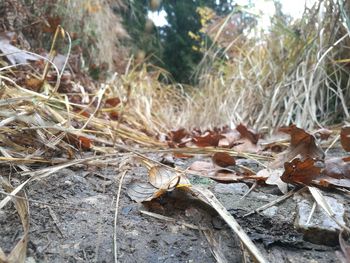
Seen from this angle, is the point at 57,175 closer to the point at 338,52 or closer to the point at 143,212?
the point at 143,212

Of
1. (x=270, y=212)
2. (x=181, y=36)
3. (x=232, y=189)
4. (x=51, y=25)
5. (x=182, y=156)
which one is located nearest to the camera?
(x=270, y=212)

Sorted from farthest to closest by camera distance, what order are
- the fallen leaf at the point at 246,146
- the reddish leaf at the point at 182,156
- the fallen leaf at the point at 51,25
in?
the fallen leaf at the point at 51,25
the fallen leaf at the point at 246,146
the reddish leaf at the point at 182,156

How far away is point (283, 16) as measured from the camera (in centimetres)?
201

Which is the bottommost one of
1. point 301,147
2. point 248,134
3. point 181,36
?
point 248,134

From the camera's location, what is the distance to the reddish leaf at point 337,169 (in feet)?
2.24

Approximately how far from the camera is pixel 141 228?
1.69 ft

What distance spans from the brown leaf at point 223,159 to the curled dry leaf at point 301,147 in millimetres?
98

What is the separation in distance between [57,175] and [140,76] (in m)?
1.97

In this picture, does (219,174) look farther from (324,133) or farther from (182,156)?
(324,133)

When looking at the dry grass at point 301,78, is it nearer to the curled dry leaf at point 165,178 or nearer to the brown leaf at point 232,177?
the brown leaf at point 232,177

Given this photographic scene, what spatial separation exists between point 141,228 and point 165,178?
0.51 ft

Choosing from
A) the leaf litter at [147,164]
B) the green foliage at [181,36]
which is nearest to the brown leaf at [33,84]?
the leaf litter at [147,164]

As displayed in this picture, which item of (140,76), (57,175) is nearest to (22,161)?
(57,175)

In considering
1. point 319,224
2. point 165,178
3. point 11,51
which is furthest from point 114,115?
point 319,224
